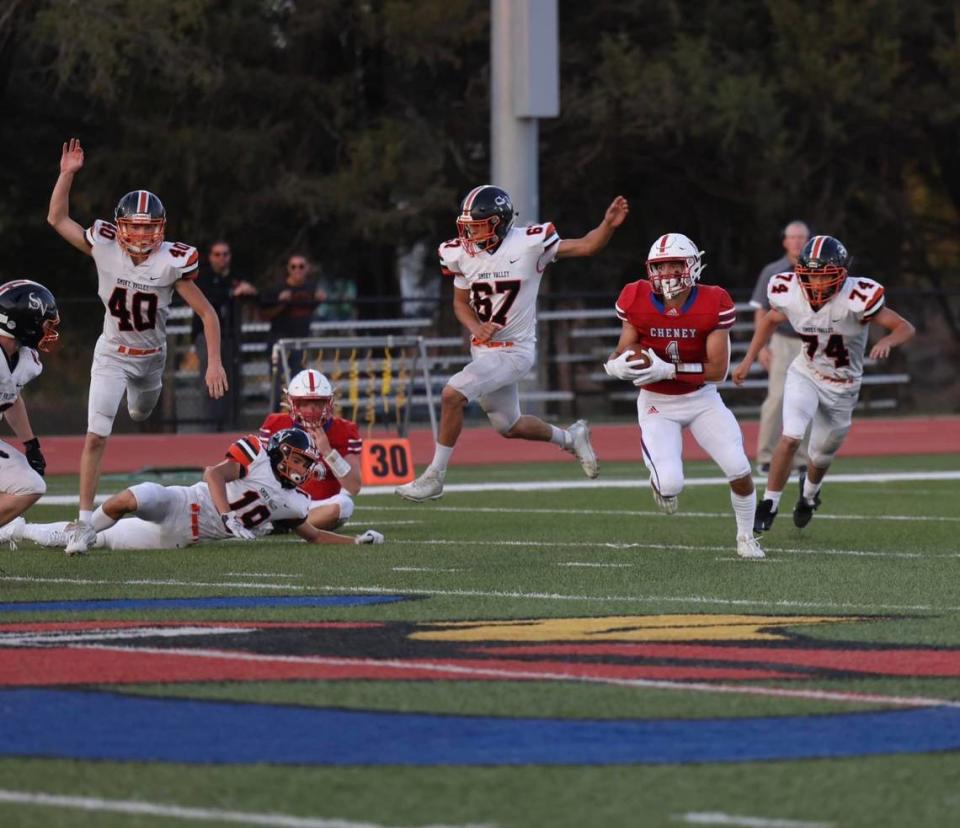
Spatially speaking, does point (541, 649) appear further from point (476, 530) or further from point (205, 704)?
point (476, 530)

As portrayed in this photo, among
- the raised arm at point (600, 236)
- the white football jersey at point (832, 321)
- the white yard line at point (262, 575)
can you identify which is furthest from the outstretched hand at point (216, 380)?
the white football jersey at point (832, 321)

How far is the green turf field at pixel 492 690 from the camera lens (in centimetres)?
471

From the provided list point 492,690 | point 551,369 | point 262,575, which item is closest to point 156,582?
point 262,575

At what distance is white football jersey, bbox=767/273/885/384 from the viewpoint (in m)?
11.6

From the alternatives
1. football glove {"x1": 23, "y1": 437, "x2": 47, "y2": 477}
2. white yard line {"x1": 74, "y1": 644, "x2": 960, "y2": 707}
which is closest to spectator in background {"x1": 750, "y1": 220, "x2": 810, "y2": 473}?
football glove {"x1": 23, "y1": 437, "x2": 47, "y2": 477}

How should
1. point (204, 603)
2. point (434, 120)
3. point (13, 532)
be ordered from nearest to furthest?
point (204, 603) < point (13, 532) < point (434, 120)

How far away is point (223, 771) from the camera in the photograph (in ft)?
16.2

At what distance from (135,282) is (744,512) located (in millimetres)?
3448

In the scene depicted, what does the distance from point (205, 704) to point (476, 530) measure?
6.47 meters

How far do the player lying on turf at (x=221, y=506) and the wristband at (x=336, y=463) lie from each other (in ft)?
1.45

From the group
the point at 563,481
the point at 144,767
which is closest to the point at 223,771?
the point at 144,767

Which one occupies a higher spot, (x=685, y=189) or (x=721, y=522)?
(x=685, y=189)

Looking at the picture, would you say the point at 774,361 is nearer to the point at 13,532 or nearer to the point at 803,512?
the point at 803,512

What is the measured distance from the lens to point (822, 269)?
1146 centimetres
